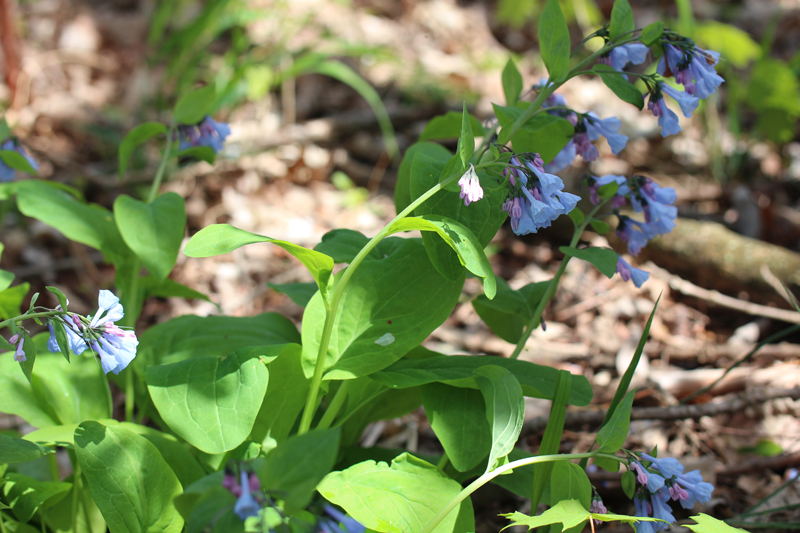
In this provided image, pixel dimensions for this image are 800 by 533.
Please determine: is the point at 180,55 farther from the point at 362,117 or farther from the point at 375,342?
the point at 375,342

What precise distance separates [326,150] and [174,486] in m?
3.04

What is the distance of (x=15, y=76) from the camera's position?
365cm

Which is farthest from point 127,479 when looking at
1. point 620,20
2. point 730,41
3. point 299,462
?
point 730,41

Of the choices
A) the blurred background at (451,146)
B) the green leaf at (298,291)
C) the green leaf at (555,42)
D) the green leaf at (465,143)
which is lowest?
the blurred background at (451,146)

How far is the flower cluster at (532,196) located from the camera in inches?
42.0

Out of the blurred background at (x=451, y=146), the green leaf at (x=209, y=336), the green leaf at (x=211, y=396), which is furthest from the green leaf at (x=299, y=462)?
the blurred background at (x=451, y=146)

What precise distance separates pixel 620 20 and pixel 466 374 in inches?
34.8

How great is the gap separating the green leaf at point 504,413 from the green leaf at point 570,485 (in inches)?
4.8

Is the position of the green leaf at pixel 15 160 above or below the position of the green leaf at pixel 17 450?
above

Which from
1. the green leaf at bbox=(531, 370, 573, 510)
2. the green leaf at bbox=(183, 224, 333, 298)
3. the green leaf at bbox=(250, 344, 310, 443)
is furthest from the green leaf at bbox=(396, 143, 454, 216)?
the green leaf at bbox=(531, 370, 573, 510)

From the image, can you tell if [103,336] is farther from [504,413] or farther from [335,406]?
[504,413]

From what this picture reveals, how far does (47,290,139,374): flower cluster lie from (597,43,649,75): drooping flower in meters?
1.26

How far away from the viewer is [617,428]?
3.36ft

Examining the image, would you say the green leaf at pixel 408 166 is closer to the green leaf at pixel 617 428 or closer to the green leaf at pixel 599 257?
the green leaf at pixel 599 257
